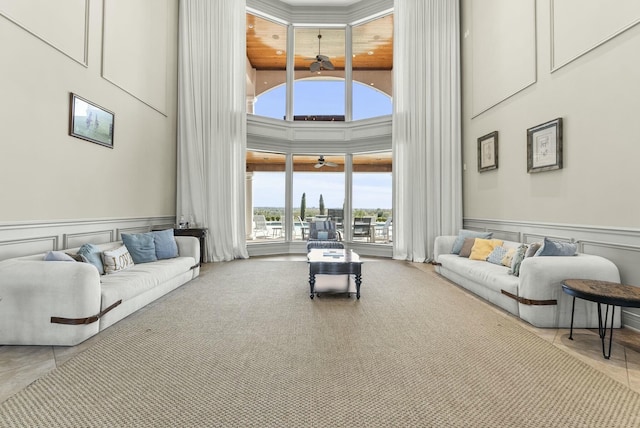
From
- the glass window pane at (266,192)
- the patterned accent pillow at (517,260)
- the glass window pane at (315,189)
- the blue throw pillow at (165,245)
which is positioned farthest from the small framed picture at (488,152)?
the blue throw pillow at (165,245)

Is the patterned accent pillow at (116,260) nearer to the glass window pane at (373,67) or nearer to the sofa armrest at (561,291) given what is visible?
the sofa armrest at (561,291)

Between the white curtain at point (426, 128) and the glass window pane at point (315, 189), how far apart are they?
156 cm

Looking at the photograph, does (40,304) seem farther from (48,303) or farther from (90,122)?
(90,122)

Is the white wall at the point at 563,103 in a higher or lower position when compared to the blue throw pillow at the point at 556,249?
higher

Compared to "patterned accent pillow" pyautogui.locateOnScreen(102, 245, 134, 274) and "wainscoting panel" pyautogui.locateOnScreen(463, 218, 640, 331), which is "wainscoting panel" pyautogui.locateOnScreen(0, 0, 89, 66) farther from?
"wainscoting panel" pyautogui.locateOnScreen(463, 218, 640, 331)

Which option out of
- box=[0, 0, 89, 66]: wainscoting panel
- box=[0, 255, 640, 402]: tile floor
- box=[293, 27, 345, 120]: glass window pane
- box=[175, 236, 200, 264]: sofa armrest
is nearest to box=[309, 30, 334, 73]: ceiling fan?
box=[293, 27, 345, 120]: glass window pane

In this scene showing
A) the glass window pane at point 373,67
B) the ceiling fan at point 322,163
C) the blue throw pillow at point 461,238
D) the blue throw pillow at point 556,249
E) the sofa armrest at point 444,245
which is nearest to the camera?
the blue throw pillow at point 556,249

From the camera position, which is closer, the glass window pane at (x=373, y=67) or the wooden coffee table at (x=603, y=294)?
the wooden coffee table at (x=603, y=294)

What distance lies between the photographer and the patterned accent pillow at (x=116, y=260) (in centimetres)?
350

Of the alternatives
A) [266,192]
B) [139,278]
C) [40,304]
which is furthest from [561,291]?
[266,192]

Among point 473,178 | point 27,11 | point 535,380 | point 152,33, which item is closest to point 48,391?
point 535,380

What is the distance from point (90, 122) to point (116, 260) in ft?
5.97

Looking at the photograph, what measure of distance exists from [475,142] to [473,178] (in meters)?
0.66

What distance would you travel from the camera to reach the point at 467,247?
4.89 metres
